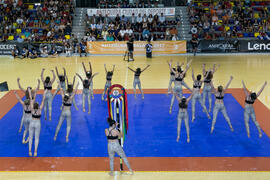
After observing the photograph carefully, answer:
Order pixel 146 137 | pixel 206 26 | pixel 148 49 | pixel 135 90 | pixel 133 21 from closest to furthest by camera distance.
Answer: pixel 146 137, pixel 135 90, pixel 148 49, pixel 206 26, pixel 133 21

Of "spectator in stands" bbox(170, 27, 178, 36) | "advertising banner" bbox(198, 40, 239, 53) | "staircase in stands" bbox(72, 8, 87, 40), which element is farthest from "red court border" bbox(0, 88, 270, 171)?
"staircase in stands" bbox(72, 8, 87, 40)

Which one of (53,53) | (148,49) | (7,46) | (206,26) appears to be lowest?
(53,53)

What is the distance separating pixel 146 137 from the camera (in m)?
11.6

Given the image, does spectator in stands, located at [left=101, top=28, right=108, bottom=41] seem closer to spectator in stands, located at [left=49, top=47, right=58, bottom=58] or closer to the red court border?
spectator in stands, located at [left=49, top=47, right=58, bottom=58]

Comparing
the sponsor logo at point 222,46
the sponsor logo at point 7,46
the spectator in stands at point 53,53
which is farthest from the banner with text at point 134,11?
the sponsor logo at point 7,46

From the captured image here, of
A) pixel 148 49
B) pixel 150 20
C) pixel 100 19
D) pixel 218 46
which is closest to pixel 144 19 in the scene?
pixel 150 20

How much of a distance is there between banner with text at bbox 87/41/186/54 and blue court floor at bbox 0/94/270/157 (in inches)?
705

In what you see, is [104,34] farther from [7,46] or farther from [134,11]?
[7,46]

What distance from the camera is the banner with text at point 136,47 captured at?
1265 inches

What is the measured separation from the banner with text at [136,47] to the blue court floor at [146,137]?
1790 cm

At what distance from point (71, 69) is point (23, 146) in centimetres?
1348

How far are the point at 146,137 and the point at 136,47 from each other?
21.5 meters

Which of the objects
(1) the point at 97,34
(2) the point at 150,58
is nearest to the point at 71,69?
(2) the point at 150,58

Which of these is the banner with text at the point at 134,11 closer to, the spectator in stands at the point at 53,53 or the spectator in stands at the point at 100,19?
the spectator in stands at the point at 100,19
